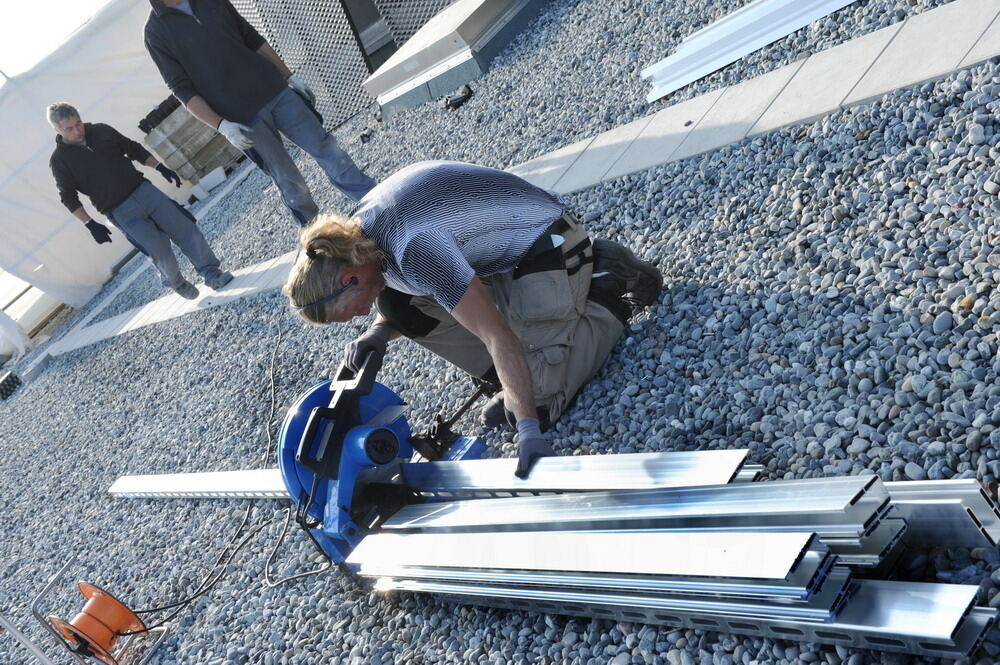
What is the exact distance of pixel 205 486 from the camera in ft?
15.8

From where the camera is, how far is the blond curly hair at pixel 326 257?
271 centimetres

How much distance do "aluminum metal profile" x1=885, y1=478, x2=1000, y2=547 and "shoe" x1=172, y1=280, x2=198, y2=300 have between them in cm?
754

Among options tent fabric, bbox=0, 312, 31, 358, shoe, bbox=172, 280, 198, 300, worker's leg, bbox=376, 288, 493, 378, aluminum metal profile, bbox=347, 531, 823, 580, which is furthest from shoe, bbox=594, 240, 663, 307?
tent fabric, bbox=0, 312, 31, 358

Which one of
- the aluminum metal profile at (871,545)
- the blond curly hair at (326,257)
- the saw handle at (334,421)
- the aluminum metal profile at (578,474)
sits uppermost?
the blond curly hair at (326,257)

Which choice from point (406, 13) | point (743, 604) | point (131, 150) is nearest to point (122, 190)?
point (131, 150)

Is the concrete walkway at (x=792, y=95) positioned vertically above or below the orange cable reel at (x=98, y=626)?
above

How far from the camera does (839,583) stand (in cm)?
179

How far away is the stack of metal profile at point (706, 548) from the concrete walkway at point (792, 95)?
214cm

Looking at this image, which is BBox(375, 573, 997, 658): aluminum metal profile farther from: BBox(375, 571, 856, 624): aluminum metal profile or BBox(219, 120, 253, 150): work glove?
BBox(219, 120, 253, 150): work glove

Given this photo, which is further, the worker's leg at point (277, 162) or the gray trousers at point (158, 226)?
the gray trousers at point (158, 226)

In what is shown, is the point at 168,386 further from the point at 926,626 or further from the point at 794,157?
the point at 926,626

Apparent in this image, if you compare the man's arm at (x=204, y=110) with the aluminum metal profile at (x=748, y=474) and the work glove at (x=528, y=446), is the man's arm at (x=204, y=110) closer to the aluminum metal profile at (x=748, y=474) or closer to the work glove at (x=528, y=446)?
the work glove at (x=528, y=446)

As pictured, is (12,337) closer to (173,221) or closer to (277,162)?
(173,221)

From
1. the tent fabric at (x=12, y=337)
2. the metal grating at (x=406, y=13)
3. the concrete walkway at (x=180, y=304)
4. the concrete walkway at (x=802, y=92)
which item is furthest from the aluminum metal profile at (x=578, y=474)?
the tent fabric at (x=12, y=337)
